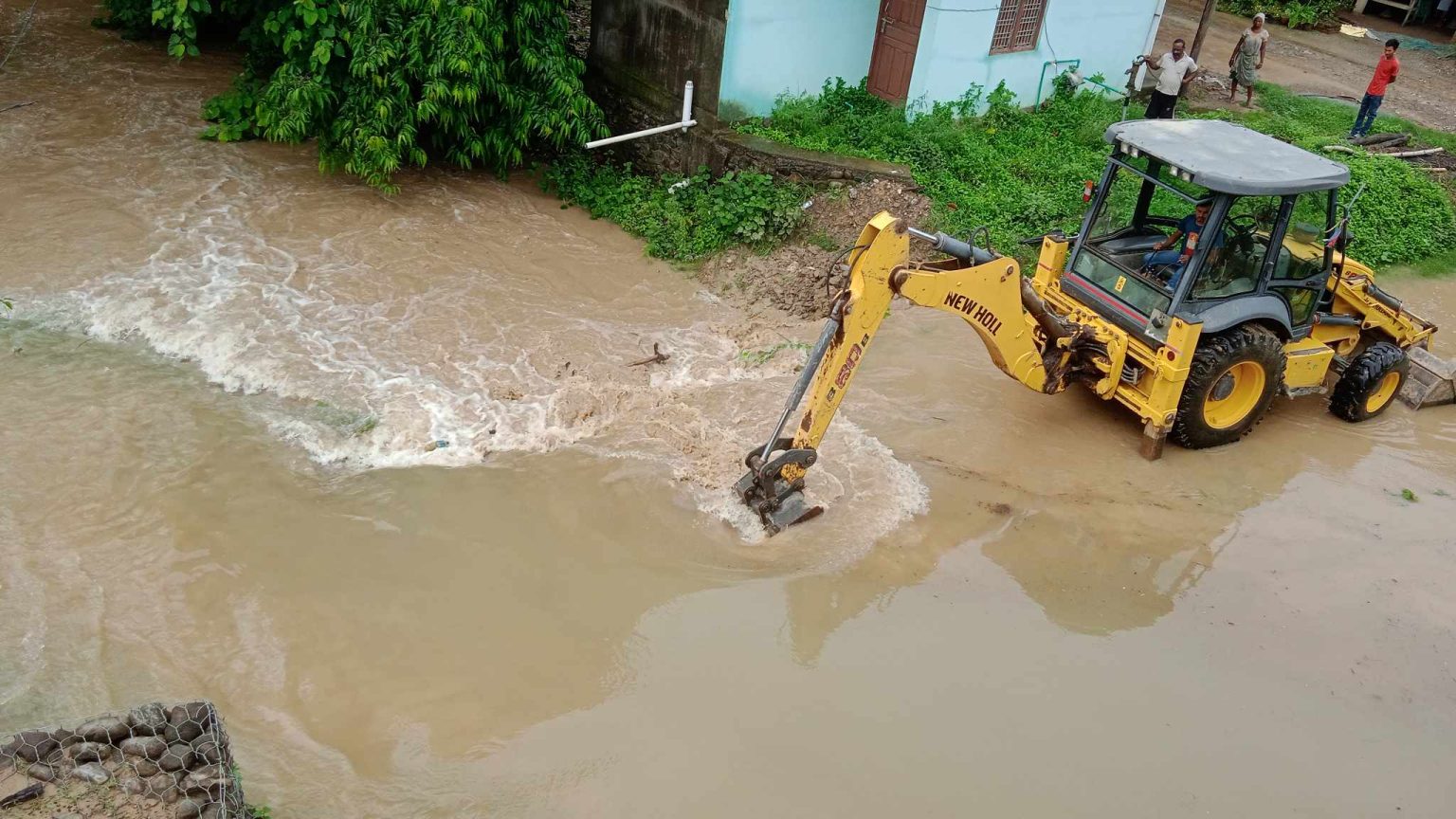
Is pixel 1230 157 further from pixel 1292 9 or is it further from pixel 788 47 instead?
pixel 1292 9

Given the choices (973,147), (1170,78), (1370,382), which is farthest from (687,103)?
(1370,382)

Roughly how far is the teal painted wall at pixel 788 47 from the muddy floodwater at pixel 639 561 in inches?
103

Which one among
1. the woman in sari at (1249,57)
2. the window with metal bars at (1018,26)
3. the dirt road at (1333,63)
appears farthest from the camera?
the dirt road at (1333,63)

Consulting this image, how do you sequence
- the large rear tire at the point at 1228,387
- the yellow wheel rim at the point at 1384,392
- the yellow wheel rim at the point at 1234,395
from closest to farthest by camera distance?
the large rear tire at the point at 1228,387 < the yellow wheel rim at the point at 1234,395 < the yellow wheel rim at the point at 1384,392

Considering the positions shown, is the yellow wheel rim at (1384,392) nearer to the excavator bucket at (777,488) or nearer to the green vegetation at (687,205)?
the excavator bucket at (777,488)

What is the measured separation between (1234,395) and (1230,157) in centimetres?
192

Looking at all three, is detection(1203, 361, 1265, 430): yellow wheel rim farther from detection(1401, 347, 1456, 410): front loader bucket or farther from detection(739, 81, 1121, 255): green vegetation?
detection(739, 81, 1121, 255): green vegetation

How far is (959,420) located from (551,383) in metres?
3.30

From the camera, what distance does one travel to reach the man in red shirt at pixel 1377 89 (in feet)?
42.0

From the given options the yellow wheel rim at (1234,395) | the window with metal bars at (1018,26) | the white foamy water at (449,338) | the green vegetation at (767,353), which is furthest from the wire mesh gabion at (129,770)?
the window with metal bars at (1018,26)

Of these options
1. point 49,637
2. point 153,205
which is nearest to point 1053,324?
point 49,637

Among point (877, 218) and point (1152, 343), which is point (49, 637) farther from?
point (1152, 343)

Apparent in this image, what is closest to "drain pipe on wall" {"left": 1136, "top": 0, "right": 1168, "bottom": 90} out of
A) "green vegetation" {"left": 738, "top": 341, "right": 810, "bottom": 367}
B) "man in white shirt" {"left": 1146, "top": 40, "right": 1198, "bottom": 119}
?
"man in white shirt" {"left": 1146, "top": 40, "right": 1198, "bottom": 119}

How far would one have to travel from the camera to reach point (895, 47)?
38.7 feet
